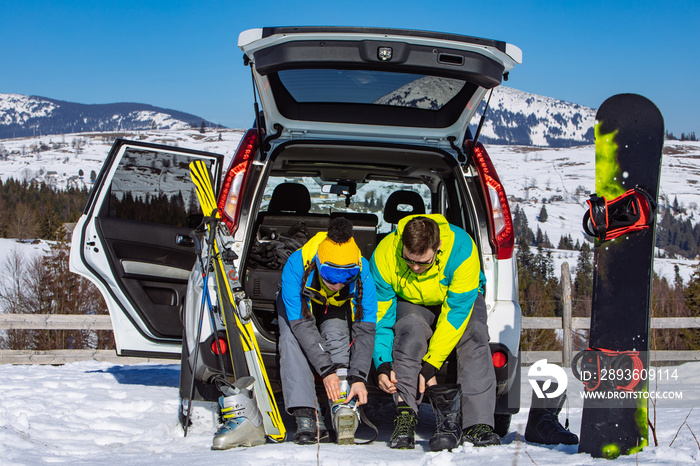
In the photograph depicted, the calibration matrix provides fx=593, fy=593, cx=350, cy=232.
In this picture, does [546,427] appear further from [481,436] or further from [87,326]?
[87,326]

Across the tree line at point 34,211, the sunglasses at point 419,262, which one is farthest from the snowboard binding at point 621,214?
the tree line at point 34,211

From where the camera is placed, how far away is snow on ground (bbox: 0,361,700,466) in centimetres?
238

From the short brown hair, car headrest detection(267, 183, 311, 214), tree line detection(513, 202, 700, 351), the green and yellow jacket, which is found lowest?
tree line detection(513, 202, 700, 351)

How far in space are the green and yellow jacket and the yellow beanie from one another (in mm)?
229

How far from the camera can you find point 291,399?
298 cm

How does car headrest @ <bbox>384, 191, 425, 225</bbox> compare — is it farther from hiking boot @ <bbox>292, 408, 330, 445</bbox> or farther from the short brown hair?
hiking boot @ <bbox>292, 408, 330, 445</bbox>

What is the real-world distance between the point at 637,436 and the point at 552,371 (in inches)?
71.6

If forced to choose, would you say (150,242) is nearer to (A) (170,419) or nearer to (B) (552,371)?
(A) (170,419)

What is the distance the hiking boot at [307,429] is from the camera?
9.44 feet

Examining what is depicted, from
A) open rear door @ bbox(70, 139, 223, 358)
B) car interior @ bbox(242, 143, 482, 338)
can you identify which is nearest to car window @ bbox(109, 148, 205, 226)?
open rear door @ bbox(70, 139, 223, 358)

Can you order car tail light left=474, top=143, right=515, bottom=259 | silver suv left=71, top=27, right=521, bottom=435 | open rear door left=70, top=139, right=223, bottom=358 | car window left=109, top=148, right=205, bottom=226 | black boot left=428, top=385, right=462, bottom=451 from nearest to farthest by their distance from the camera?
1. silver suv left=71, top=27, right=521, bottom=435
2. black boot left=428, top=385, right=462, bottom=451
3. car tail light left=474, top=143, right=515, bottom=259
4. open rear door left=70, top=139, right=223, bottom=358
5. car window left=109, top=148, right=205, bottom=226

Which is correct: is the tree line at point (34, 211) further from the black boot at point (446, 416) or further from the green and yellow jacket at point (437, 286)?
the black boot at point (446, 416)

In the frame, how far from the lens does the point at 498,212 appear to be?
3129mm

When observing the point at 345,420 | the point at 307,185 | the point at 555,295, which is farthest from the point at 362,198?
the point at 555,295
